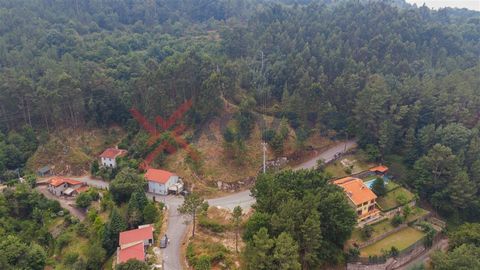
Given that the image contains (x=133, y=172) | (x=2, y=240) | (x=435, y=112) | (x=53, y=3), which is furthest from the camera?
(x=53, y=3)

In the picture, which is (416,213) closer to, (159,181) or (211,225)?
(211,225)

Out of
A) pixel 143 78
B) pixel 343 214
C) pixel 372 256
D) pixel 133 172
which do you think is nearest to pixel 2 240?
pixel 133 172

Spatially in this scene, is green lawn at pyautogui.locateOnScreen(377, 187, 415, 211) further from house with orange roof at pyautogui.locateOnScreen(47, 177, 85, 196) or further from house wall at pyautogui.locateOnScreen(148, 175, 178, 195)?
house with orange roof at pyautogui.locateOnScreen(47, 177, 85, 196)

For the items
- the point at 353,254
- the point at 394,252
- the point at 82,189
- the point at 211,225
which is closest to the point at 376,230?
the point at 394,252

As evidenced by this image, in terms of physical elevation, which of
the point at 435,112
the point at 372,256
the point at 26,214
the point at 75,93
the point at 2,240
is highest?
the point at 435,112

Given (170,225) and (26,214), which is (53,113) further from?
(170,225)

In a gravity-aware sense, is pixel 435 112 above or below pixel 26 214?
above

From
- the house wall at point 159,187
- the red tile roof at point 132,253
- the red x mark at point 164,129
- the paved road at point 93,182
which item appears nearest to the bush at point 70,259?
the red tile roof at point 132,253
